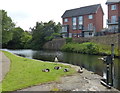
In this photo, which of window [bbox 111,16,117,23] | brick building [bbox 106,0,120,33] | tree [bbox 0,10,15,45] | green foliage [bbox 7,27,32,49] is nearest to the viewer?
tree [bbox 0,10,15,45]

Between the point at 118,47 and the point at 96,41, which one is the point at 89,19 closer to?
the point at 96,41

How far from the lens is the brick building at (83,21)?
49469 mm

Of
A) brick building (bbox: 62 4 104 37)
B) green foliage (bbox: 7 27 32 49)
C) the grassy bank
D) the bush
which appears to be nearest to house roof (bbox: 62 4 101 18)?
brick building (bbox: 62 4 104 37)

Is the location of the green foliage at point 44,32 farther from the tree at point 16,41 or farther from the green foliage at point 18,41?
the tree at point 16,41

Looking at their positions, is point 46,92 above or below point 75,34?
below

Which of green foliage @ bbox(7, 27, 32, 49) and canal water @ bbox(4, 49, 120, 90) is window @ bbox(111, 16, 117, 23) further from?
green foliage @ bbox(7, 27, 32, 49)

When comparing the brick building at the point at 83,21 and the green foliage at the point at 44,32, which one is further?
the green foliage at the point at 44,32

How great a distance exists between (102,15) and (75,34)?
11.8 metres

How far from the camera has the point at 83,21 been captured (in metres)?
53.0

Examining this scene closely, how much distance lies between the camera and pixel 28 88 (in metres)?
8.13

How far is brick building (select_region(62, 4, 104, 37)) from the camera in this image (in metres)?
49.5

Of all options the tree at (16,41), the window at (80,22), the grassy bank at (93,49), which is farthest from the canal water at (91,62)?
the tree at (16,41)

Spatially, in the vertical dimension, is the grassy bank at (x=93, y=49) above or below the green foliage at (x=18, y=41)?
below

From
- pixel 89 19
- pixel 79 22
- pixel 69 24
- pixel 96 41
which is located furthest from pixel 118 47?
pixel 69 24
